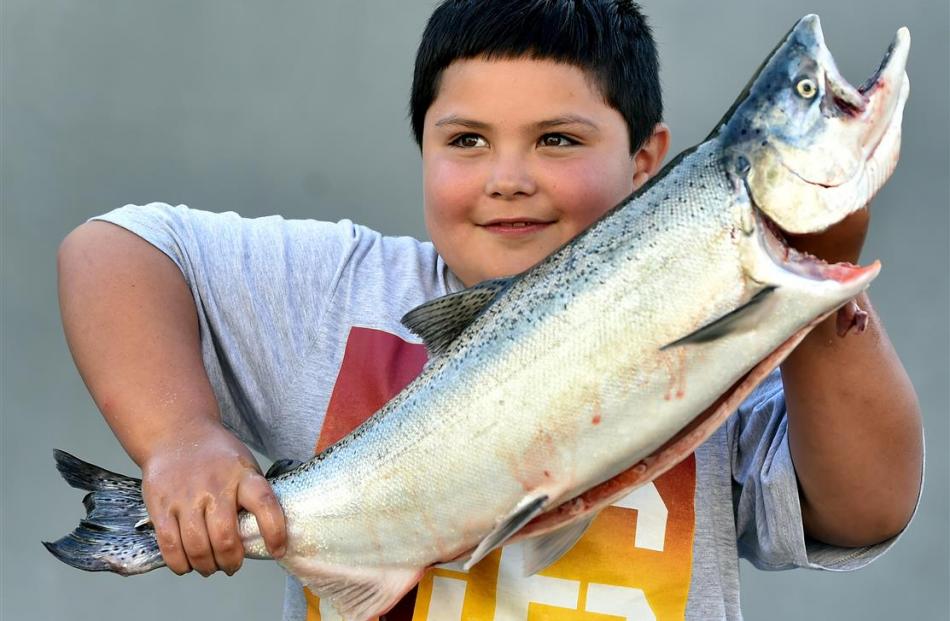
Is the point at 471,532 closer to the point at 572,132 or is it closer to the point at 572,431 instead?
the point at 572,431

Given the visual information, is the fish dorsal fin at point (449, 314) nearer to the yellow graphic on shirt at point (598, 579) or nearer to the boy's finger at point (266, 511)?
the boy's finger at point (266, 511)

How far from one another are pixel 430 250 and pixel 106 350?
0.58m

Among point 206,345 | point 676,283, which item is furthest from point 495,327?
point 206,345

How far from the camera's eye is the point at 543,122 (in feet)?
6.04

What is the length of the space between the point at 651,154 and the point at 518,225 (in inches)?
14.6

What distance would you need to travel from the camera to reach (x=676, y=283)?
134cm

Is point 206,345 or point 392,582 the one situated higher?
point 206,345

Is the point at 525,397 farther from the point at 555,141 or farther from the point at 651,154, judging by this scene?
the point at 651,154

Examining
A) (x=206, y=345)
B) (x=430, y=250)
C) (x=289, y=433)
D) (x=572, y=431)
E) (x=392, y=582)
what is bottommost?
(x=392, y=582)

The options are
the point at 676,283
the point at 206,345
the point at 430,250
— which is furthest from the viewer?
the point at 430,250

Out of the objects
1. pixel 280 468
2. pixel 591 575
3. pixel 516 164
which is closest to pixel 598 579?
pixel 591 575

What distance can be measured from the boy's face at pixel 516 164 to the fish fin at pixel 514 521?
534 mm

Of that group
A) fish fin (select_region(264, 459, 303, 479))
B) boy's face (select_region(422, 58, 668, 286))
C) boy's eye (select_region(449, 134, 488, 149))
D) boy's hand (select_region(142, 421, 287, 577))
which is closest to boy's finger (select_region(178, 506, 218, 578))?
boy's hand (select_region(142, 421, 287, 577))

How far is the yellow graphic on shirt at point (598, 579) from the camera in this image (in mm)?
1773
